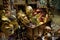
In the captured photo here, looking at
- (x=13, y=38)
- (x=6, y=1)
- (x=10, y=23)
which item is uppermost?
(x=6, y=1)

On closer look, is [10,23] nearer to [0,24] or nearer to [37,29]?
[0,24]

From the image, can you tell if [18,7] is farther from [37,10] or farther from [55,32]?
[55,32]

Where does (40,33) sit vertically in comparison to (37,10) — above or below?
below

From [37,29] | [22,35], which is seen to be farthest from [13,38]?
[37,29]

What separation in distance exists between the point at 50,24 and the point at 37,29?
0.33ft

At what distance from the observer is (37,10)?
1.19 metres

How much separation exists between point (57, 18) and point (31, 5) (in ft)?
0.69

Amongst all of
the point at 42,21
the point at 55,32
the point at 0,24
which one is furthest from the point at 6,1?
the point at 55,32

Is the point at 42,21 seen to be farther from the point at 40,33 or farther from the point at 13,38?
the point at 13,38

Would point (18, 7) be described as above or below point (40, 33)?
above

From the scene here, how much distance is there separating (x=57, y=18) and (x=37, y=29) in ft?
0.54

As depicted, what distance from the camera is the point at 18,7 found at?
1.16 metres

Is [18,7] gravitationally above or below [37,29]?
above

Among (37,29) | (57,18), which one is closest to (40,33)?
(37,29)
